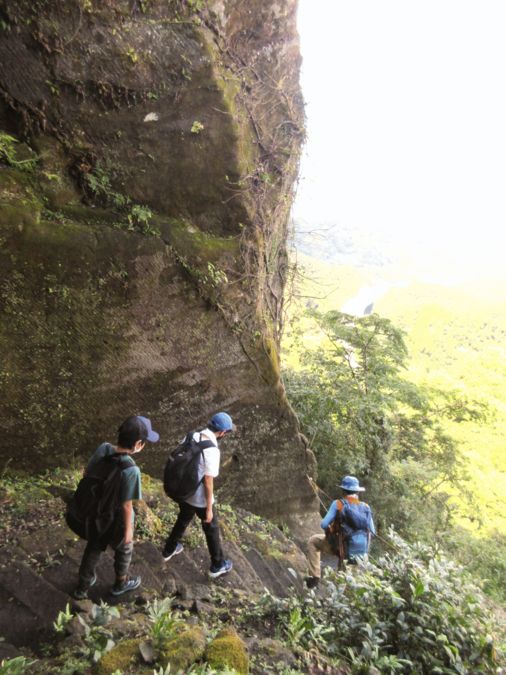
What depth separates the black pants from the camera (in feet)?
14.4

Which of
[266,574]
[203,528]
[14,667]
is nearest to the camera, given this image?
[14,667]

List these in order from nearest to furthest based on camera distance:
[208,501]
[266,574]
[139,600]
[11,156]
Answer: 1. [139,600]
2. [208,501]
3. [11,156]
4. [266,574]

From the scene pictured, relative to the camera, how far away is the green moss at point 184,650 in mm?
2553

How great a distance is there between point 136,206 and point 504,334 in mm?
64279

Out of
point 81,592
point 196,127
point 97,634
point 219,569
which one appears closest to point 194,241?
point 196,127

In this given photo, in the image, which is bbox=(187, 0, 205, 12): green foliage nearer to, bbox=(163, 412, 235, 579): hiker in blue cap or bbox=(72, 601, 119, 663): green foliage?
bbox=(163, 412, 235, 579): hiker in blue cap

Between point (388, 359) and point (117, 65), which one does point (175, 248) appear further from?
point (388, 359)

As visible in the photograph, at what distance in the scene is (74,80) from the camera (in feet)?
16.7

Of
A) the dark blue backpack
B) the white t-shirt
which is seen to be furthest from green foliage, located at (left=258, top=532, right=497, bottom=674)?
the dark blue backpack

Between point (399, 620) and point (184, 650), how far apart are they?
1.71 metres

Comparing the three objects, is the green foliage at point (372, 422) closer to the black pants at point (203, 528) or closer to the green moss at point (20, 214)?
the black pants at point (203, 528)

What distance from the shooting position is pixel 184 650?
8.64 feet

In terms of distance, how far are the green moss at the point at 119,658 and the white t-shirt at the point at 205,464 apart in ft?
5.34

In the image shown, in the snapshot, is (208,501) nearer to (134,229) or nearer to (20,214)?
(134,229)
